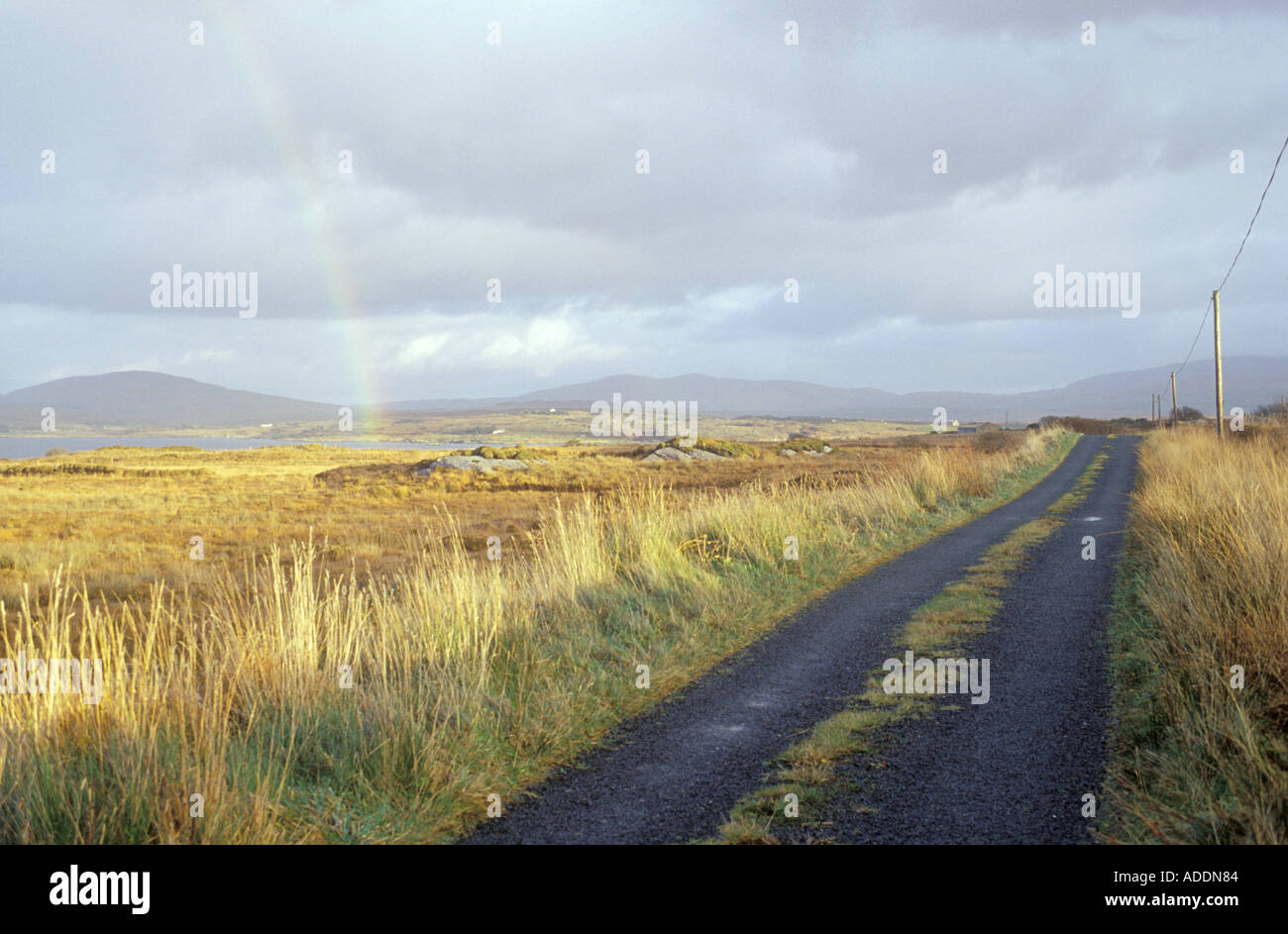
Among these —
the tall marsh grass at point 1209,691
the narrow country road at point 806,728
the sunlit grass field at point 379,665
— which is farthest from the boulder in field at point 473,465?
the tall marsh grass at point 1209,691

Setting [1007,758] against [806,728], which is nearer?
[1007,758]

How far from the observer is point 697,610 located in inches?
348

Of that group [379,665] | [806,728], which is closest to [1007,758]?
[806,728]

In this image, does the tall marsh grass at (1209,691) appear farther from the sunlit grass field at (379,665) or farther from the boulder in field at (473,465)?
the boulder in field at (473,465)

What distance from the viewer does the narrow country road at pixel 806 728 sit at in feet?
13.7

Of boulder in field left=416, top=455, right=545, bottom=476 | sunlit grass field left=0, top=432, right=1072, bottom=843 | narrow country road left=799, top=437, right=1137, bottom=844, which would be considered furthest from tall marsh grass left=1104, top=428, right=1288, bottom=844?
boulder in field left=416, top=455, right=545, bottom=476

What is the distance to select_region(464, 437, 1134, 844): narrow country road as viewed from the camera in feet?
13.7

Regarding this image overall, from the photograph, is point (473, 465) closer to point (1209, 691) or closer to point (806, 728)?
point (806, 728)

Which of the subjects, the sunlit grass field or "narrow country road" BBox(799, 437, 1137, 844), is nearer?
the sunlit grass field

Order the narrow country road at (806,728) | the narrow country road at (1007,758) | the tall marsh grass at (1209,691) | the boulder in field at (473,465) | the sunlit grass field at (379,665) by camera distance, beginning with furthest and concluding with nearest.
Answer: the boulder in field at (473,465) → the narrow country road at (806,728) → the narrow country road at (1007,758) → the sunlit grass field at (379,665) → the tall marsh grass at (1209,691)

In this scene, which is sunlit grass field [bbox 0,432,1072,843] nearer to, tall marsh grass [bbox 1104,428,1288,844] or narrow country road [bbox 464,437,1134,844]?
narrow country road [bbox 464,437,1134,844]

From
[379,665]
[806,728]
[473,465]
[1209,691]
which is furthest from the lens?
[473,465]

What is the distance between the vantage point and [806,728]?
18.2 feet
